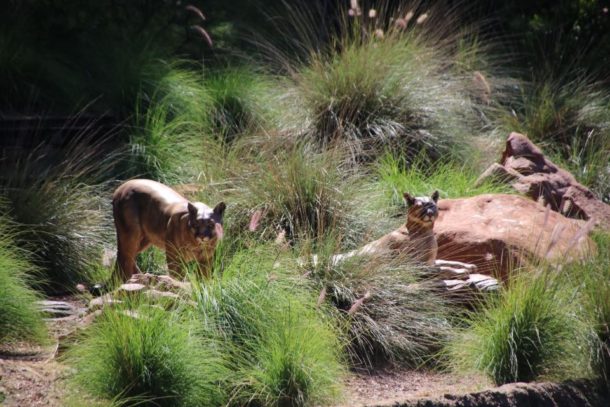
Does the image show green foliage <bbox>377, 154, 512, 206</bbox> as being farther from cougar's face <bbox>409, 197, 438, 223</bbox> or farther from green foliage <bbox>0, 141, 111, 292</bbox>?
green foliage <bbox>0, 141, 111, 292</bbox>

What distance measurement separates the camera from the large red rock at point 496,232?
7.67 meters

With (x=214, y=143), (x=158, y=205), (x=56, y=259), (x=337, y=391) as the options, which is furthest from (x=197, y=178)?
(x=337, y=391)

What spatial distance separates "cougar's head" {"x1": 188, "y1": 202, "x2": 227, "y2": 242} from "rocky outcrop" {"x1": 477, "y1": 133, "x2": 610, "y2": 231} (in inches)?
151

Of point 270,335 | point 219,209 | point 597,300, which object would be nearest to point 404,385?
point 270,335

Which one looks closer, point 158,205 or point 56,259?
point 158,205

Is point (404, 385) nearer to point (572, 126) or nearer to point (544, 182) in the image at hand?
point (544, 182)

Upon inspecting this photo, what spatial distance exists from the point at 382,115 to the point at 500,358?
4387mm

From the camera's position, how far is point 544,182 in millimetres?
9500

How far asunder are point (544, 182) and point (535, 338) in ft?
12.0

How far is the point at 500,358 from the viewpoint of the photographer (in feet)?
20.1

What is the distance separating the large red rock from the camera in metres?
7.67

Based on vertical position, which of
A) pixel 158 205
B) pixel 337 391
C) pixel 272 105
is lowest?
pixel 337 391

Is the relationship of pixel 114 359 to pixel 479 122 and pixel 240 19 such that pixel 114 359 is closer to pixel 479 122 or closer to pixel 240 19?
pixel 479 122

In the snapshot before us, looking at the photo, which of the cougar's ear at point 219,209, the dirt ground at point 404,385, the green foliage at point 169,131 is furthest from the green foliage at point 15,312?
the green foliage at point 169,131
